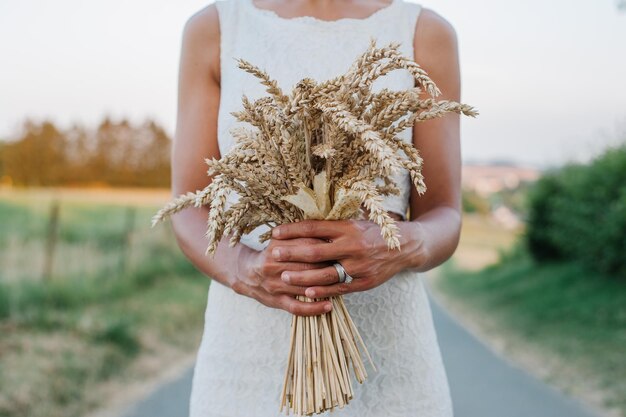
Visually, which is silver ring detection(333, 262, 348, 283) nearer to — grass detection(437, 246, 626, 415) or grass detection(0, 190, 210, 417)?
grass detection(0, 190, 210, 417)

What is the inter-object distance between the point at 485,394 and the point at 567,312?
180 inches

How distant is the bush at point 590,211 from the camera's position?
11.3m

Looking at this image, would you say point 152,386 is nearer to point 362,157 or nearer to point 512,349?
point 512,349

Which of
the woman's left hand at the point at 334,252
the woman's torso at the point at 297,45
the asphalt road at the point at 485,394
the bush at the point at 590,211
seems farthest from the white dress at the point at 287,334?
the bush at the point at 590,211

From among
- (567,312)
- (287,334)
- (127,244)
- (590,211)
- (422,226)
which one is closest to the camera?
(422,226)

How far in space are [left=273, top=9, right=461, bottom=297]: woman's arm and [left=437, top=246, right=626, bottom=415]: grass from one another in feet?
17.6

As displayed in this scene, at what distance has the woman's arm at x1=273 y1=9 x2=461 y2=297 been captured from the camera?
1659 mm

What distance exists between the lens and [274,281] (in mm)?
1723

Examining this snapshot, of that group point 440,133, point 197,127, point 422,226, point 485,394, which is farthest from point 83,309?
point 422,226

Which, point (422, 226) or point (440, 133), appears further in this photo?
point (440, 133)

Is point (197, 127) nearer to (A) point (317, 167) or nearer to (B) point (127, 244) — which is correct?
(A) point (317, 167)

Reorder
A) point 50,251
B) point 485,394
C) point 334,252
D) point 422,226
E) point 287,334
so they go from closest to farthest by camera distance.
Result: point 334,252
point 422,226
point 287,334
point 485,394
point 50,251

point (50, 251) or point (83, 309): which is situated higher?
point (50, 251)

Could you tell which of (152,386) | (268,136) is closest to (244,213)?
(268,136)
